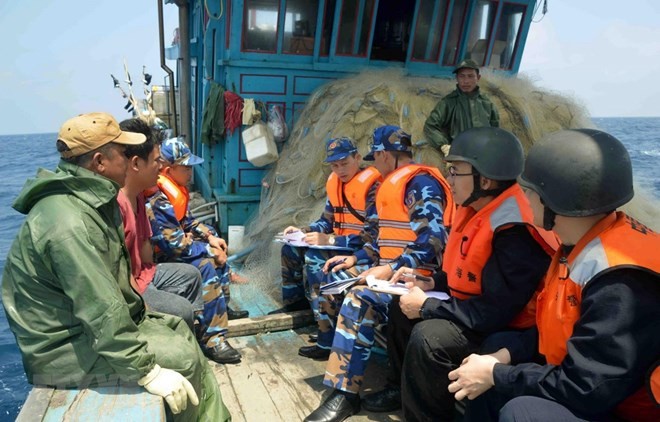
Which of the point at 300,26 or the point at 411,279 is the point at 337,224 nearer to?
the point at 411,279

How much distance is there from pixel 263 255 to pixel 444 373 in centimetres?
370

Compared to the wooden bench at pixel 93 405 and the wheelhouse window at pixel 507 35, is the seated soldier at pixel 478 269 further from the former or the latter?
the wheelhouse window at pixel 507 35

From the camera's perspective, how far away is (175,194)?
4.20m

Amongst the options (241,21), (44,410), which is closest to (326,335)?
(44,410)

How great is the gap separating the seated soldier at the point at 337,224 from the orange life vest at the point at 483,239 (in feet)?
4.30

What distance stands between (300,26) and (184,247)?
4.32 meters

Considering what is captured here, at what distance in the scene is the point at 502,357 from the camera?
226 cm

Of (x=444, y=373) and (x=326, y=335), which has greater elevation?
(x=444, y=373)

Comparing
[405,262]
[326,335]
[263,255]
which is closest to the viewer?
[405,262]

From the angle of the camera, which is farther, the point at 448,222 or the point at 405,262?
the point at 448,222

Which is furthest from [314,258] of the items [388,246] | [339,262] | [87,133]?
[87,133]

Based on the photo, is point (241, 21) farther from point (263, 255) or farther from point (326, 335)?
point (326, 335)

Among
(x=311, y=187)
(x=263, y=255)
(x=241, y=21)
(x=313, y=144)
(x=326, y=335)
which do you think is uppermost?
(x=241, y=21)

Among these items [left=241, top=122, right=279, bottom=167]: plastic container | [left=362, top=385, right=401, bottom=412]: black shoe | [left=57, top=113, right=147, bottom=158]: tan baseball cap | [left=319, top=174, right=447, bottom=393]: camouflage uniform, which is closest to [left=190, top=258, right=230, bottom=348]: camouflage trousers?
[left=319, top=174, right=447, bottom=393]: camouflage uniform
